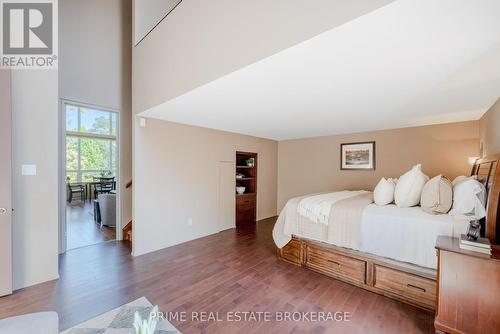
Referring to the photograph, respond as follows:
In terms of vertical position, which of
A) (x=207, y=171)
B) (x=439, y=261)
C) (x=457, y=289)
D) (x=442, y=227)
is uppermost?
(x=207, y=171)

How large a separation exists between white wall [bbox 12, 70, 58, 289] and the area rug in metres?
1.20

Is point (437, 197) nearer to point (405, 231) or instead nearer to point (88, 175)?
point (405, 231)

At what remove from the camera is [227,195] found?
4613 millimetres

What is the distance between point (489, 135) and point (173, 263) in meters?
4.31

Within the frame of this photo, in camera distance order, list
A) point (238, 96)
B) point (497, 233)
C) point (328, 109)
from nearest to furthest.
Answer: point (497, 233) → point (238, 96) → point (328, 109)

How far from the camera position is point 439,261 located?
1.68 metres

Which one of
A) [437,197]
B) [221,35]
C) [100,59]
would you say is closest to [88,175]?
[100,59]

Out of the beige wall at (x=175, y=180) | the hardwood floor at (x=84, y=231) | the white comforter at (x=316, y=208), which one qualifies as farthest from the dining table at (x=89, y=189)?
the white comforter at (x=316, y=208)

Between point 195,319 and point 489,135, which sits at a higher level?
point 489,135

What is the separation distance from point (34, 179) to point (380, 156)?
17.4 ft

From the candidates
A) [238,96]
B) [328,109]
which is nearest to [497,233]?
[328,109]

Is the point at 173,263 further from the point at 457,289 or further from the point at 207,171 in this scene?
the point at 457,289

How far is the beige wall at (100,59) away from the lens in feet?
10.9

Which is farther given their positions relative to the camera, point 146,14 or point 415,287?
point 146,14
